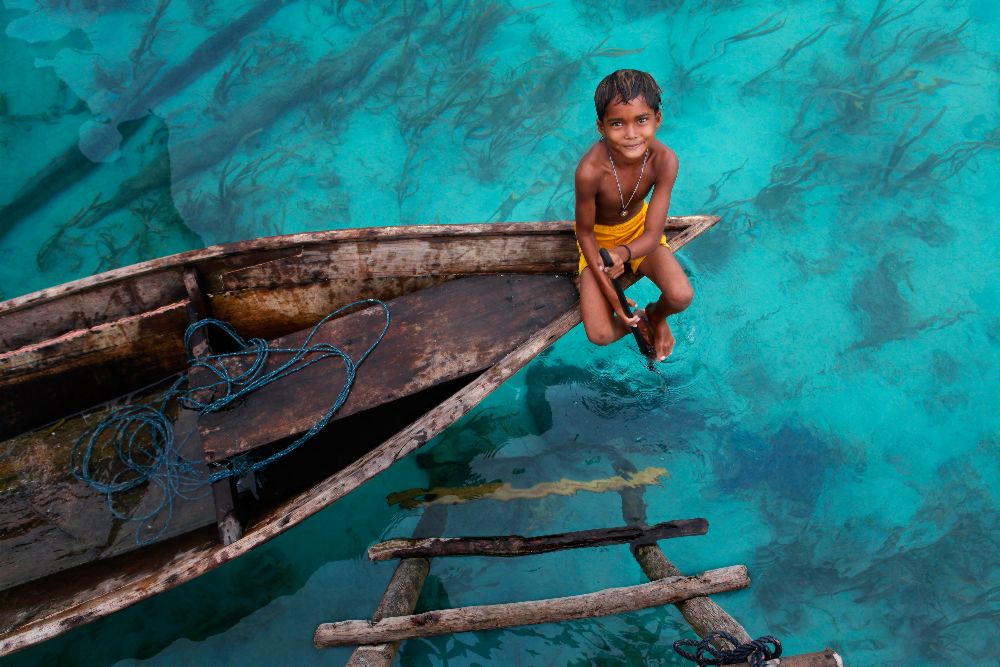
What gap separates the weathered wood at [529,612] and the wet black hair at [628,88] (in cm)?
255

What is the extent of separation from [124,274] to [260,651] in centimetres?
263

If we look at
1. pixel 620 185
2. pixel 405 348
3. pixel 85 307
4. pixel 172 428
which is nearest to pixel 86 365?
pixel 85 307

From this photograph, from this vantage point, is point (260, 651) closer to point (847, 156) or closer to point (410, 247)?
point (410, 247)

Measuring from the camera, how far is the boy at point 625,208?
2.90 metres

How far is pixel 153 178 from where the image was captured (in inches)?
243

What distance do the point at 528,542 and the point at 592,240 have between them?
73.1 inches

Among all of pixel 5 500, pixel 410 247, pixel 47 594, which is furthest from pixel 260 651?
pixel 410 247

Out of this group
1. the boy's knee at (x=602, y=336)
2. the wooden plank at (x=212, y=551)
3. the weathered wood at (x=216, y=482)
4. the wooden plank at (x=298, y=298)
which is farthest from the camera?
the wooden plank at (x=298, y=298)

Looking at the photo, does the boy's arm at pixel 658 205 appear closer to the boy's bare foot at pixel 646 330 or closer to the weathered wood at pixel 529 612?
the boy's bare foot at pixel 646 330

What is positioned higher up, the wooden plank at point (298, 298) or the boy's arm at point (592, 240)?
the wooden plank at point (298, 298)

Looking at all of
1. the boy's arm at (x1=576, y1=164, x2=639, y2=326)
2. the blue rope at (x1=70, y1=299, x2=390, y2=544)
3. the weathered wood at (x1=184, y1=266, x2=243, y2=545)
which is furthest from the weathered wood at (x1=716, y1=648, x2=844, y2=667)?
the weathered wood at (x1=184, y1=266, x2=243, y2=545)

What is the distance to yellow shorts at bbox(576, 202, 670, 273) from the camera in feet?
12.1

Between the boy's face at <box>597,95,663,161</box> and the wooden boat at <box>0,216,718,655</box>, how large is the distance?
0.90 m

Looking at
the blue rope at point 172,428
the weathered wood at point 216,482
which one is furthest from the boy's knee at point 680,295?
the weathered wood at point 216,482
